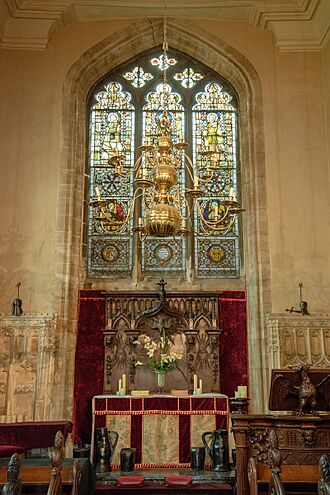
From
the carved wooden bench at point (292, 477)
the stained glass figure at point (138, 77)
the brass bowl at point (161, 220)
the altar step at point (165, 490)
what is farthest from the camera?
the stained glass figure at point (138, 77)

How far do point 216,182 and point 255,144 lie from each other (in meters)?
1.09

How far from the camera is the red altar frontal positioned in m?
9.23

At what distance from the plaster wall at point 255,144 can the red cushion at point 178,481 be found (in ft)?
12.3

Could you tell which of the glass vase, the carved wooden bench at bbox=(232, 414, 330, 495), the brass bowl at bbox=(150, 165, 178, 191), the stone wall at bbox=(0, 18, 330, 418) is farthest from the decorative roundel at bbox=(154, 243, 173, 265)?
the carved wooden bench at bbox=(232, 414, 330, 495)

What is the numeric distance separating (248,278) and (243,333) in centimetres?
103

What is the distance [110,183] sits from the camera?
39.2 feet

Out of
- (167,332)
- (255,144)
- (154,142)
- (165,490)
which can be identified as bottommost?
(165,490)

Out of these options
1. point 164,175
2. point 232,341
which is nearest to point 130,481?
point 232,341

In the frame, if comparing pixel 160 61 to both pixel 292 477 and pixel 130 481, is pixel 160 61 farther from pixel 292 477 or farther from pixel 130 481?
pixel 292 477

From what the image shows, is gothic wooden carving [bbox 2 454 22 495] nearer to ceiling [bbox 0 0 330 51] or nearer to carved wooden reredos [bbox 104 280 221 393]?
carved wooden reredos [bbox 104 280 221 393]

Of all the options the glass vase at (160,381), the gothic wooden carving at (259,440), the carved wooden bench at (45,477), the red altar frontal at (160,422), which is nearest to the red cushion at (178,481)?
the red altar frontal at (160,422)

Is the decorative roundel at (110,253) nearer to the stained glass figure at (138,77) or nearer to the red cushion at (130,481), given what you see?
the stained glass figure at (138,77)

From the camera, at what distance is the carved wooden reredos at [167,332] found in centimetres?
1052

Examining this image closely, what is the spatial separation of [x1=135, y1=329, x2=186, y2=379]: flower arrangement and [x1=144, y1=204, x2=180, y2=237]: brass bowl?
13.4ft
